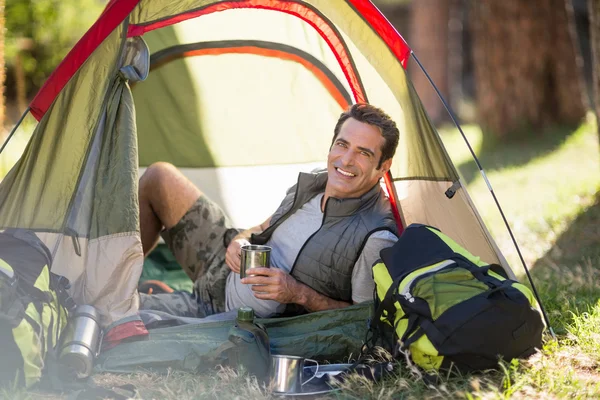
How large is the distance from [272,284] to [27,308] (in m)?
0.94

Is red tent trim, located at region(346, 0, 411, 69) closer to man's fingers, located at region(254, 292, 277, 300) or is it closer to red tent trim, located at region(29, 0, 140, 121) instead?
red tent trim, located at region(29, 0, 140, 121)

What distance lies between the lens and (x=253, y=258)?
3.04m

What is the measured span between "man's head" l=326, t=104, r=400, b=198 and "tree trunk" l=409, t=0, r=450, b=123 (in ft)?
27.8

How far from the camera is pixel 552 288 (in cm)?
397

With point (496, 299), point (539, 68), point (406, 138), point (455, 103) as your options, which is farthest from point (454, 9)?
point (496, 299)

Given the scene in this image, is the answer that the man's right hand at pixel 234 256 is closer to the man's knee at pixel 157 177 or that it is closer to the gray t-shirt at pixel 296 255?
the gray t-shirt at pixel 296 255

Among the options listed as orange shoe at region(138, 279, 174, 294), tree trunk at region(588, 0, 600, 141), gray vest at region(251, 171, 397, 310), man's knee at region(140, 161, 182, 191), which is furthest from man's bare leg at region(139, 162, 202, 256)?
tree trunk at region(588, 0, 600, 141)

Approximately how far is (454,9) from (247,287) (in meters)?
9.97

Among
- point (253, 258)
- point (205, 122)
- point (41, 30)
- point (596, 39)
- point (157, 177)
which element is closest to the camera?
point (253, 258)

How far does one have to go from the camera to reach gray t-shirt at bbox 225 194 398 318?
3.12 metres

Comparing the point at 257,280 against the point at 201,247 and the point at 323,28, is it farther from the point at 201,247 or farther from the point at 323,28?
the point at 323,28

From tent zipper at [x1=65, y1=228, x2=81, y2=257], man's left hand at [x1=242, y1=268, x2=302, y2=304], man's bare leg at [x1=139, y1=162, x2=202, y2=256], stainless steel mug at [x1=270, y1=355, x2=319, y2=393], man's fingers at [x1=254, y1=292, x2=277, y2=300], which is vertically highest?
man's bare leg at [x1=139, y1=162, x2=202, y2=256]

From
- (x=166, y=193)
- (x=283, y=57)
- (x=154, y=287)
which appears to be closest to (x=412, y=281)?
(x=166, y=193)

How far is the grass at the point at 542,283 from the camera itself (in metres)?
2.67
